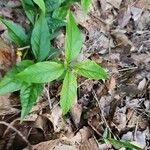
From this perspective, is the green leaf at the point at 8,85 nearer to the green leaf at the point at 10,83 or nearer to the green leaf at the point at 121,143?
the green leaf at the point at 10,83

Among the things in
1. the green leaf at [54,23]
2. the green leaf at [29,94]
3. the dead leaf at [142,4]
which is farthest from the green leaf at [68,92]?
the dead leaf at [142,4]

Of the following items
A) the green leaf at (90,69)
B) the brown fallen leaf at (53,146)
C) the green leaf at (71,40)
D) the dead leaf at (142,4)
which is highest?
the dead leaf at (142,4)

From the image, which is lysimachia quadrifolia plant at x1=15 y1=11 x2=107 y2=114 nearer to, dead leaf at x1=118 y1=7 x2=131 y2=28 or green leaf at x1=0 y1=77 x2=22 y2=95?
green leaf at x1=0 y1=77 x2=22 y2=95

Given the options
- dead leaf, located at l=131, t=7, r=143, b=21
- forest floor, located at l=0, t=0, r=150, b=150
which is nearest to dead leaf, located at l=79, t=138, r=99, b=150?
forest floor, located at l=0, t=0, r=150, b=150

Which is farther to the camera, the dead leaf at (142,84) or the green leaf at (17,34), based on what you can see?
the dead leaf at (142,84)

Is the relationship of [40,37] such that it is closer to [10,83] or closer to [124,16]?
[10,83]

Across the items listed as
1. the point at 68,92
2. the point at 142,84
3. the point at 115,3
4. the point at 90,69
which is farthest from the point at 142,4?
the point at 68,92

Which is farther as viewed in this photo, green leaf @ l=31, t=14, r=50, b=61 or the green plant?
green leaf @ l=31, t=14, r=50, b=61
